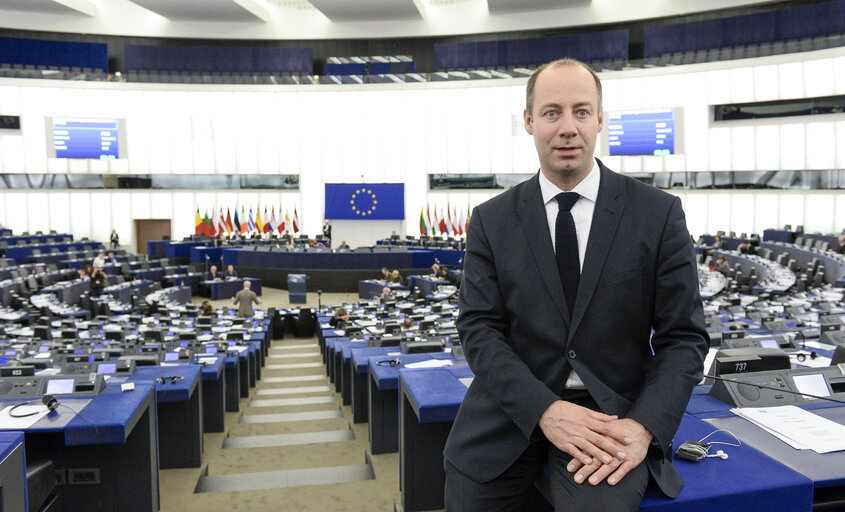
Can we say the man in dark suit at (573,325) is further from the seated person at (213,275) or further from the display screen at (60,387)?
the seated person at (213,275)

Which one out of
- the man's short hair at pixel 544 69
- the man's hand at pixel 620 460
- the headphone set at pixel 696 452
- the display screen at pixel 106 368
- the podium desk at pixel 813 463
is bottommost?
the display screen at pixel 106 368

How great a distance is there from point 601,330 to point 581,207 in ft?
1.19

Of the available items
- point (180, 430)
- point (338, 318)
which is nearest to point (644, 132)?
point (338, 318)

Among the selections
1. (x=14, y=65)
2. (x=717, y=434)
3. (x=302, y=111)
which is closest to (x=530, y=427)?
(x=717, y=434)

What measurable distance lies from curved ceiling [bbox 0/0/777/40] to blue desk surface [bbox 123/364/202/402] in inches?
963

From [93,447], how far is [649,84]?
26906 millimetres

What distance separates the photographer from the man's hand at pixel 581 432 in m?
1.62

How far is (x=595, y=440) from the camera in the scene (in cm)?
163

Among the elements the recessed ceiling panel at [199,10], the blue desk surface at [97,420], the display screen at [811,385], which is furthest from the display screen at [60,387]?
the recessed ceiling panel at [199,10]

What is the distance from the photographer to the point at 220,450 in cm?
625

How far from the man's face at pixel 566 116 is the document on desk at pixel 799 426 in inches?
45.9

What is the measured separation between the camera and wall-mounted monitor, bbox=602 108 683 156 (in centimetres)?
2570

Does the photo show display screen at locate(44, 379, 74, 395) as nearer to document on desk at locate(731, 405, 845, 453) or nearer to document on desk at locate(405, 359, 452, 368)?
document on desk at locate(405, 359, 452, 368)

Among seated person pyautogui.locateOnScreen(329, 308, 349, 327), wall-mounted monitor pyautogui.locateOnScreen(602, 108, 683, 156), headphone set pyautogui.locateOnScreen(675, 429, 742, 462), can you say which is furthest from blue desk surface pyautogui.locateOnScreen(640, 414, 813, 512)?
wall-mounted monitor pyautogui.locateOnScreen(602, 108, 683, 156)
